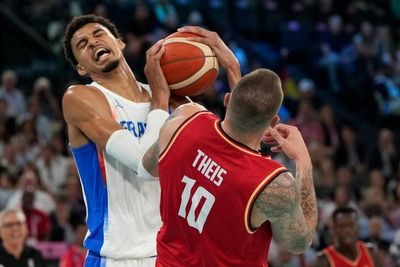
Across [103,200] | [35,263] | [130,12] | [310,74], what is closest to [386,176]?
[310,74]

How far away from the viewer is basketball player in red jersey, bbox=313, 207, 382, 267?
30.3 feet

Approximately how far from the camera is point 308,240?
4535 millimetres

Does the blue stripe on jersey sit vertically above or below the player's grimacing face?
below

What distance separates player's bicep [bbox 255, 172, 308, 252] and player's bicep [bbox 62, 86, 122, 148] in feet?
4.09

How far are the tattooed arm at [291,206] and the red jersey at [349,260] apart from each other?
179 inches

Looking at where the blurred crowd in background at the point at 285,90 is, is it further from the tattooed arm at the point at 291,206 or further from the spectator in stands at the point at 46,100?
the tattooed arm at the point at 291,206

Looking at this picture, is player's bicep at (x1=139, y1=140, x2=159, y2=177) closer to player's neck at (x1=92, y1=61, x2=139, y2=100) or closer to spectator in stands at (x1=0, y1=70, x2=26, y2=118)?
player's neck at (x1=92, y1=61, x2=139, y2=100)

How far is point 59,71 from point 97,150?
35.7 feet

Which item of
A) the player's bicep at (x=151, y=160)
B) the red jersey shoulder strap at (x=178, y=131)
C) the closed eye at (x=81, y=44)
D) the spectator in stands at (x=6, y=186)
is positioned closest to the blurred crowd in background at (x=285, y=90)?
the spectator in stands at (x=6, y=186)

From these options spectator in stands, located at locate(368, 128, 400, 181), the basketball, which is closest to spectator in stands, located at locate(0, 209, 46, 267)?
the basketball

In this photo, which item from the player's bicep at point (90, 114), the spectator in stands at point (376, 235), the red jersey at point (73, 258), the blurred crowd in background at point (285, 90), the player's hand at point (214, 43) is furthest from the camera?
the blurred crowd in background at point (285, 90)

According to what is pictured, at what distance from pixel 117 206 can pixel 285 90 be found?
12985mm

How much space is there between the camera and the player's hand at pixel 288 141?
4777 millimetres

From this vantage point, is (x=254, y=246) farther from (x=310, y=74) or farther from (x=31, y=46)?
(x=310, y=74)
